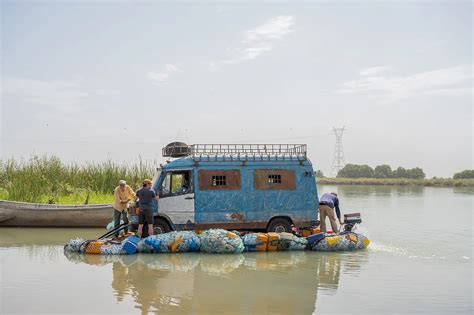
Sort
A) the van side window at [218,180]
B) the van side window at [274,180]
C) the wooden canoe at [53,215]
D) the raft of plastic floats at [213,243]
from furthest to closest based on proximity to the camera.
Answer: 1. the wooden canoe at [53,215]
2. the van side window at [274,180]
3. the van side window at [218,180]
4. the raft of plastic floats at [213,243]

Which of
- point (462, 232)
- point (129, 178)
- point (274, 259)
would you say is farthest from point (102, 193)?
point (462, 232)

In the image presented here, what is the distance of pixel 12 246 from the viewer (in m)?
15.2

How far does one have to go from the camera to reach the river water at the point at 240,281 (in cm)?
886

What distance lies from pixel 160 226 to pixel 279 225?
352cm

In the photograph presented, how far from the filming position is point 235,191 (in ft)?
51.0

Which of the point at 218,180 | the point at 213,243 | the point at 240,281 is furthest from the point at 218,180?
the point at 240,281

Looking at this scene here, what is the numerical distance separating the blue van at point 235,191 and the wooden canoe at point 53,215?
15.5 feet

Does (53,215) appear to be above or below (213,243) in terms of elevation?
above

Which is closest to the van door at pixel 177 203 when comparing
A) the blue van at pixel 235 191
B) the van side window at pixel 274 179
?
the blue van at pixel 235 191

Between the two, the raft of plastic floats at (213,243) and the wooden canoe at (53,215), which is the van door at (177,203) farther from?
the wooden canoe at (53,215)

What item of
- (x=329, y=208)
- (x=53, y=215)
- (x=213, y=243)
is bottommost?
(x=213, y=243)

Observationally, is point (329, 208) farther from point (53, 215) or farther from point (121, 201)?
point (53, 215)

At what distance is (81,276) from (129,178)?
14405 millimetres

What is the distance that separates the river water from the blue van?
1.69 metres
